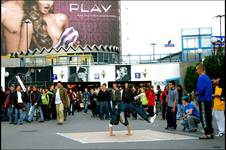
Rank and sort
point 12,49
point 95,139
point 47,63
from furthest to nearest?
point 12,49
point 47,63
point 95,139

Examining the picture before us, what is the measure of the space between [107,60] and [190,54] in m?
16.8

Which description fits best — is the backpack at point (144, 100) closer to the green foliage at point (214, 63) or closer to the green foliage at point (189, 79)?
the green foliage at point (214, 63)

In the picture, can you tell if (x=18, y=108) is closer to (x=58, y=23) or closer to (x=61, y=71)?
(x=61, y=71)

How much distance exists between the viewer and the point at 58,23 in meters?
105

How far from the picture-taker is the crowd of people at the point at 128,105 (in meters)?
13.3

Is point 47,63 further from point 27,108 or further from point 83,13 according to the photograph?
point 83,13

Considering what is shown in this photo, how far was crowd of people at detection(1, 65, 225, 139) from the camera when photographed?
13.3 meters

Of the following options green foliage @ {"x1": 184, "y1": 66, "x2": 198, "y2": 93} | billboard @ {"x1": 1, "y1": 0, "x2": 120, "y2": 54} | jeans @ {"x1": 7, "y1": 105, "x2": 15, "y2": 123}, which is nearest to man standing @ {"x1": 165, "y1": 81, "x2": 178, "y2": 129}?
jeans @ {"x1": 7, "y1": 105, "x2": 15, "y2": 123}

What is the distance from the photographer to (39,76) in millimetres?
52312

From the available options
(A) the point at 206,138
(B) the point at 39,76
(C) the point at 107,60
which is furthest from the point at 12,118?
(C) the point at 107,60

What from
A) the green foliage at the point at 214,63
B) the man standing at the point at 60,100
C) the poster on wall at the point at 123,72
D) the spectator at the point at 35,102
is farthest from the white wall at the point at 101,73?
the man standing at the point at 60,100

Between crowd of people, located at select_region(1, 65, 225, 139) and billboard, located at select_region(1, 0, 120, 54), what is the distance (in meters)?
74.9

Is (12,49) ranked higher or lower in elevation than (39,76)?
higher

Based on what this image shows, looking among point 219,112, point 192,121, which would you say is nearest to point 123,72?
point 192,121
